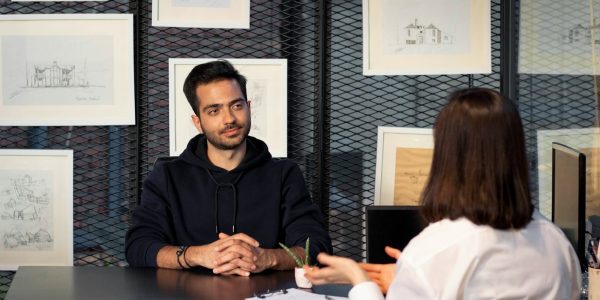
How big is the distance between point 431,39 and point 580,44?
0.53m

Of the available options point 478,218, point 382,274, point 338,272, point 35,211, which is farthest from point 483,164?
point 35,211

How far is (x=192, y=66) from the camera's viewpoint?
3459 mm

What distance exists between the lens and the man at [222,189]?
10.1 ft

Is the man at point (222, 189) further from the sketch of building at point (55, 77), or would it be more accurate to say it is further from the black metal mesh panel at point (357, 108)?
the sketch of building at point (55, 77)

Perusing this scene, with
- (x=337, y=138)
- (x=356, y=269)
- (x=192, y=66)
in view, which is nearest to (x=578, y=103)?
(x=337, y=138)

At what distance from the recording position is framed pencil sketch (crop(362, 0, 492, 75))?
3490 millimetres

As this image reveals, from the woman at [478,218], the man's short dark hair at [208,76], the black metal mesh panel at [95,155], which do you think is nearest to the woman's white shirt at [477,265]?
the woman at [478,218]

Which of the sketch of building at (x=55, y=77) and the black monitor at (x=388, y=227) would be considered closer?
the black monitor at (x=388, y=227)

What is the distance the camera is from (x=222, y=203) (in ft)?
10.3

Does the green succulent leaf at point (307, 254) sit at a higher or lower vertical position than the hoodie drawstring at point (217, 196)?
lower

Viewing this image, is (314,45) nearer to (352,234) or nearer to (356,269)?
(352,234)

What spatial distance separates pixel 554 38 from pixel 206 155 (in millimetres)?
1340

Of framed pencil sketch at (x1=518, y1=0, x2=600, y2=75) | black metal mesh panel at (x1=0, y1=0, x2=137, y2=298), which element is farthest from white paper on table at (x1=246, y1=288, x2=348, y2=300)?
framed pencil sketch at (x1=518, y1=0, x2=600, y2=75)

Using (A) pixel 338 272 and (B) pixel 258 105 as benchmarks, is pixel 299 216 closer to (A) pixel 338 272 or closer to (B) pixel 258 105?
(B) pixel 258 105
